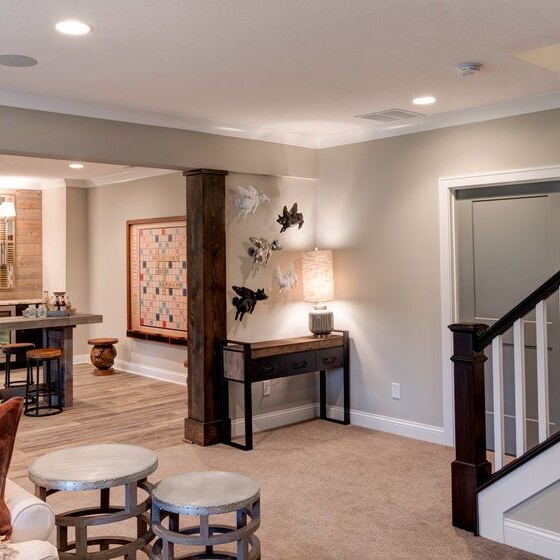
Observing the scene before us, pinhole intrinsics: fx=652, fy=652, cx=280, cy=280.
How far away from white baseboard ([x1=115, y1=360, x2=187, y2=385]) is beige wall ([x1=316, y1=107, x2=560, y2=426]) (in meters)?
2.56

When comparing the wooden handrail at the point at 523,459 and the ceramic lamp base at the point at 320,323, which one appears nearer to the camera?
the wooden handrail at the point at 523,459

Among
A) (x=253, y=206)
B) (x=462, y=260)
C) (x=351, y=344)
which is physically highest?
(x=253, y=206)

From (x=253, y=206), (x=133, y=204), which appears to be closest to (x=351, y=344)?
(x=253, y=206)

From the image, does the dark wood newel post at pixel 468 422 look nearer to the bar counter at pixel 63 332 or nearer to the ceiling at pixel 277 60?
the ceiling at pixel 277 60

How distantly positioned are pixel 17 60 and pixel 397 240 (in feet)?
9.65

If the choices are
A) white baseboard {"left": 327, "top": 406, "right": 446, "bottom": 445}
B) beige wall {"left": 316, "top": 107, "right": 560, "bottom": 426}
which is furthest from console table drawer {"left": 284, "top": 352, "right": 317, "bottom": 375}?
white baseboard {"left": 327, "top": 406, "right": 446, "bottom": 445}

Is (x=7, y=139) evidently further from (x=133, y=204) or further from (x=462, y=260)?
(x=133, y=204)

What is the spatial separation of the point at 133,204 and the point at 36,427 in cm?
318

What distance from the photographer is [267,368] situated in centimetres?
479

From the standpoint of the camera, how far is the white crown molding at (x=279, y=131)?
13.2 ft

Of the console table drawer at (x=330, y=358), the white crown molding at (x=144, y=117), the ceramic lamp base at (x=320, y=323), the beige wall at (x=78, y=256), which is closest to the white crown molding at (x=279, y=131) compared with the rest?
the white crown molding at (x=144, y=117)

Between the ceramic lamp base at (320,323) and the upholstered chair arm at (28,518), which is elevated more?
the ceramic lamp base at (320,323)

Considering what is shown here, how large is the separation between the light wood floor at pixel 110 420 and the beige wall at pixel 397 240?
1.67 meters

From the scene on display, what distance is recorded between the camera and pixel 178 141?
4652mm
